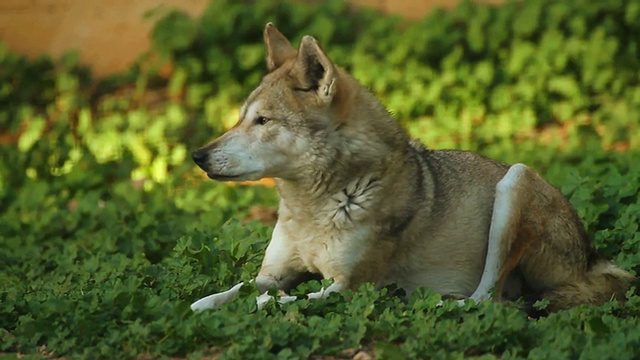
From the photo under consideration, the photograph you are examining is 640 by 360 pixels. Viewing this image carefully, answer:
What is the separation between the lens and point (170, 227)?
905cm

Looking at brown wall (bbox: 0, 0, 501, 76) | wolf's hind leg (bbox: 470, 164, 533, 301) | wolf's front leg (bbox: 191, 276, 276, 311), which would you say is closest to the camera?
wolf's front leg (bbox: 191, 276, 276, 311)

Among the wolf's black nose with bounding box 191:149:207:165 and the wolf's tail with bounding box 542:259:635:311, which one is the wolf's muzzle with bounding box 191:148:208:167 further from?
the wolf's tail with bounding box 542:259:635:311

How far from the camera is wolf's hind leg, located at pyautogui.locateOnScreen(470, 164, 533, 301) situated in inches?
258

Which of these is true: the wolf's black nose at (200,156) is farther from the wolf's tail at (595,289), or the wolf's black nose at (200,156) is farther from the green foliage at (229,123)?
the wolf's tail at (595,289)

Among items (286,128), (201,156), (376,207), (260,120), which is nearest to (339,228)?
(376,207)

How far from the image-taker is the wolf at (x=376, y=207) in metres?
6.39

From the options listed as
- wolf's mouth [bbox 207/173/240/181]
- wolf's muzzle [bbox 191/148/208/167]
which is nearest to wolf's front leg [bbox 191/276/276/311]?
wolf's mouth [bbox 207/173/240/181]

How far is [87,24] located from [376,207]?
7.91 meters

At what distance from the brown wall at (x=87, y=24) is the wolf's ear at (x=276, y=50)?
6791 mm

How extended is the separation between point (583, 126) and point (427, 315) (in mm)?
6933

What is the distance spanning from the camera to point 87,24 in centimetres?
1355

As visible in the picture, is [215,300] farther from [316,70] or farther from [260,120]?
[316,70]

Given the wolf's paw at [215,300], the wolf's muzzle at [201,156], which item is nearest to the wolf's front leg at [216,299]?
the wolf's paw at [215,300]

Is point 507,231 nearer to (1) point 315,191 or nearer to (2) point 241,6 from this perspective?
(1) point 315,191
